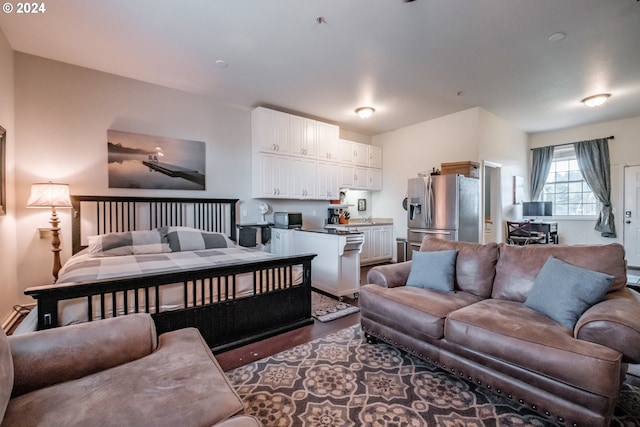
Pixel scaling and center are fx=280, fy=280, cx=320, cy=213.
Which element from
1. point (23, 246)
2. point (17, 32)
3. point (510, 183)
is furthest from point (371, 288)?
point (510, 183)

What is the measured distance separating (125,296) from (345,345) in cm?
173

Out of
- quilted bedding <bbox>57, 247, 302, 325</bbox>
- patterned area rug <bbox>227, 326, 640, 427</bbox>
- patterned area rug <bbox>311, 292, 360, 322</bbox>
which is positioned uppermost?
quilted bedding <bbox>57, 247, 302, 325</bbox>

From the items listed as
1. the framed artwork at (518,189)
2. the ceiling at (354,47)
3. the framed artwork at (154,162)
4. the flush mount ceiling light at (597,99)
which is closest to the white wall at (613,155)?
the flush mount ceiling light at (597,99)

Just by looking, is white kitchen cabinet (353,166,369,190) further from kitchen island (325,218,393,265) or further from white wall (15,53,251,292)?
white wall (15,53,251,292)

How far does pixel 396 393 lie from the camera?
69.6 inches

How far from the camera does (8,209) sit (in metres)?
2.90

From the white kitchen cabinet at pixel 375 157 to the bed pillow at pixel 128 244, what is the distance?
172 inches

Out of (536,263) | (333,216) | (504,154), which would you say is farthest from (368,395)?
(504,154)

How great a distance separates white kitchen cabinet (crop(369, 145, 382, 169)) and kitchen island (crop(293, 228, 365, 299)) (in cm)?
295

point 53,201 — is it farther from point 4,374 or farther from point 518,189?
point 518,189

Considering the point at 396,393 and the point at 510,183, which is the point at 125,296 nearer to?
the point at 396,393

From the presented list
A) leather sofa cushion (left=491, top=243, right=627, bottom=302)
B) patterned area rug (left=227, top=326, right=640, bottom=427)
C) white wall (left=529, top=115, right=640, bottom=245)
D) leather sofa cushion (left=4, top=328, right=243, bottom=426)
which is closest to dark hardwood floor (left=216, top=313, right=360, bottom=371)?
patterned area rug (left=227, top=326, right=640, bottom=427)

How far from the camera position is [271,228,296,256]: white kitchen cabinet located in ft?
14.4

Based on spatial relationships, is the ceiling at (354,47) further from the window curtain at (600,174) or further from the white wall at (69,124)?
the window curtain at (600,174)
